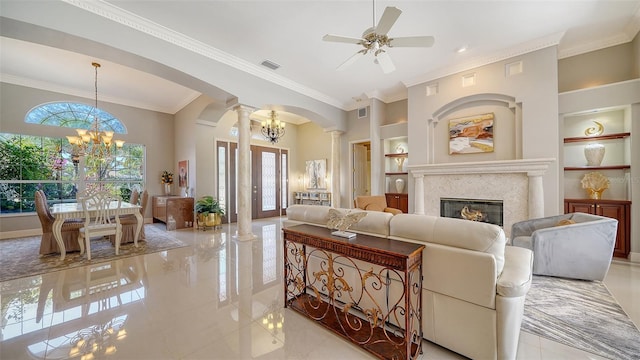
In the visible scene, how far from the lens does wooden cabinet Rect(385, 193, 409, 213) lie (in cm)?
593

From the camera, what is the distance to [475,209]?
4750mm

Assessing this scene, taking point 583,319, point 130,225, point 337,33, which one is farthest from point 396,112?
point 130,225

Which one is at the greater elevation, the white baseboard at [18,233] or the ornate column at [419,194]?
the ornate column at [419,194]

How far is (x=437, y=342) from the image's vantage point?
170cm

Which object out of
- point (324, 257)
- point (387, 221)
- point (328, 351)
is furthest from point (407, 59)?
point (328, 351)

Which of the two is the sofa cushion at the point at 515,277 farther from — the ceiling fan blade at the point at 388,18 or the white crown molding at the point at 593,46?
the white crown molding at the point at 593,46

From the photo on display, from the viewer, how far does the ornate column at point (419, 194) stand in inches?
208

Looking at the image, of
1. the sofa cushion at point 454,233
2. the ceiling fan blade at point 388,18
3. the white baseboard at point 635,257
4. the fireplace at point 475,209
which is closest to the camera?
the sofa cushion at point 454,233

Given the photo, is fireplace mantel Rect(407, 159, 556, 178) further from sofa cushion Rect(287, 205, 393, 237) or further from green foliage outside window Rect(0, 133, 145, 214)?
green foliage outside window Rect(0, 133, 145, 214)

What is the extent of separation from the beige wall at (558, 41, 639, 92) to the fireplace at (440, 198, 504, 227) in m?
2.43

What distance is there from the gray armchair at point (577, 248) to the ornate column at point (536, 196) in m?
0.89

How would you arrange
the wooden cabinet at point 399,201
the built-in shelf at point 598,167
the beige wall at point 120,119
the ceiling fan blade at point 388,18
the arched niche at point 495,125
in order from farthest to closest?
the wooden cabinet at point 399,201
the beige wall at point 120,119
the arched niche at point 495,125
the built-in shelf at point 598,167
the ceiling fan blade at point 388,18

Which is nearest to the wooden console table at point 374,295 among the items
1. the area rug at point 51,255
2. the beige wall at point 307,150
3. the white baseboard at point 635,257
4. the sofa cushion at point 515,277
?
the sofa cushion at point 515,277

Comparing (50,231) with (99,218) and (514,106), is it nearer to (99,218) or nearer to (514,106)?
(99,218)
